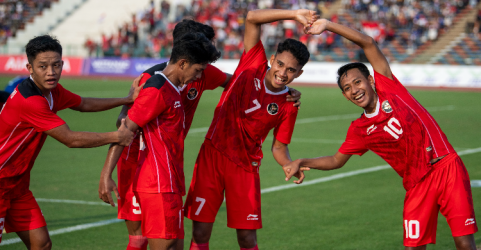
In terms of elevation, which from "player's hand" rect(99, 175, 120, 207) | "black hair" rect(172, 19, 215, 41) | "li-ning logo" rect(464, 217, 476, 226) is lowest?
"li-ning logo" rect(464, 217, 476, 226)

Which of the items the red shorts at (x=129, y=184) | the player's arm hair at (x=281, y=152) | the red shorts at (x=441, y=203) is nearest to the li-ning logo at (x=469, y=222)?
the red shorts at (x=441, y=203)

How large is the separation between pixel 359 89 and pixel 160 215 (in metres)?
2.00

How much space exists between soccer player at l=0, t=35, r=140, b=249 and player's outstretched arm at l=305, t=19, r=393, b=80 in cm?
161

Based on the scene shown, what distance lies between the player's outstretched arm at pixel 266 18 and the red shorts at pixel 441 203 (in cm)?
163

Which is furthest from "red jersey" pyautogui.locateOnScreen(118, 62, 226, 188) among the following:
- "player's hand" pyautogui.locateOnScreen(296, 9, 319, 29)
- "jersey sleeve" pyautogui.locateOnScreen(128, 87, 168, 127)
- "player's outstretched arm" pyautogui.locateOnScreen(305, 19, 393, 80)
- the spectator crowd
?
the spectator crowd

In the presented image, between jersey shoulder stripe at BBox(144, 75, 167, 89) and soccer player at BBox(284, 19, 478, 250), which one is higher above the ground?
jersey shoulder stripe at BBox(144, 75, 167, 89)

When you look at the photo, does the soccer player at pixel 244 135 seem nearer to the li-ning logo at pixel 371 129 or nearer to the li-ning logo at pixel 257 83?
the li-ning logo at pixel 257 83

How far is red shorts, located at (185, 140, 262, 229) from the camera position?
4.96 m

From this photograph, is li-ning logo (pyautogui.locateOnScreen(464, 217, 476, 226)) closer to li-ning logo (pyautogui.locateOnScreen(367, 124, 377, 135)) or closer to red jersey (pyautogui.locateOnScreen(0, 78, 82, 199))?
li-ning logo (pyautogui.locateOnScreen(367, 124, 377, 135))

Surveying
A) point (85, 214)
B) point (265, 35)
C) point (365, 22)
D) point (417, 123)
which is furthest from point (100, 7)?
point (417, 123)

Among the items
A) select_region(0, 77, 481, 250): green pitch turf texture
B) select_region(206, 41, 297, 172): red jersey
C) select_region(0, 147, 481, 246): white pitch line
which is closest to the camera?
select_region(206, 41, 297, 172): red jersey

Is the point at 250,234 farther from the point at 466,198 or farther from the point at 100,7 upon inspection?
the point at 100,7

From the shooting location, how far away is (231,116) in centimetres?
514

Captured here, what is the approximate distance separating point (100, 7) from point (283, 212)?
149ft
